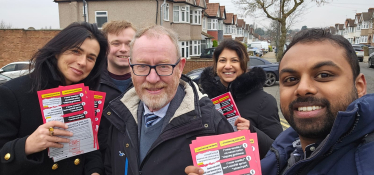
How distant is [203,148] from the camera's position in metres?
1.34

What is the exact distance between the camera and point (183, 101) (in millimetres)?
1749

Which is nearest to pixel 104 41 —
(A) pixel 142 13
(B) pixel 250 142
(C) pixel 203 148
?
(C) pixel 203 148

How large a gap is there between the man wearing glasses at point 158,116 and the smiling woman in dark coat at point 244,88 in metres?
0.75

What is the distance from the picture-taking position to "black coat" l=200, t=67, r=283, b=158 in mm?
2475

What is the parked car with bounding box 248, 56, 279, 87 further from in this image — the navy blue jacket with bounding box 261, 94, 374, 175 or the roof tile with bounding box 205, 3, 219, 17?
the roof tile with bounding box 205, 3, 219, 17

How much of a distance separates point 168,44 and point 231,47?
4.68 ft

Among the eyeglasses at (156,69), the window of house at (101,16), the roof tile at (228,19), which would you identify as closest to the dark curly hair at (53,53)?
the eyeglasses at (156,69)

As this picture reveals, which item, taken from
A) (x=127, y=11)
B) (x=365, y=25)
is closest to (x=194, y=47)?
(x=127, y=11)

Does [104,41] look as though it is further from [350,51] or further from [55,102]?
[350,51]

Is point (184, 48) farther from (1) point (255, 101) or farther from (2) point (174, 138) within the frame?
(2) point (174, 138)

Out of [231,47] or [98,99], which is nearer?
[98,99]

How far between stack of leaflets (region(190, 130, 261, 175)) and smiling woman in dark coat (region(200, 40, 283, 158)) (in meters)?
0.79

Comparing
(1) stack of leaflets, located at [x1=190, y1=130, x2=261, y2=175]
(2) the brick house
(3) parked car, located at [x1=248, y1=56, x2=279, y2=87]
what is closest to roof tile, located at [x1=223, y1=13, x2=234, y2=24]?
(2) the brick house

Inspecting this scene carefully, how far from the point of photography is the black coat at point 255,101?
2475 mm
